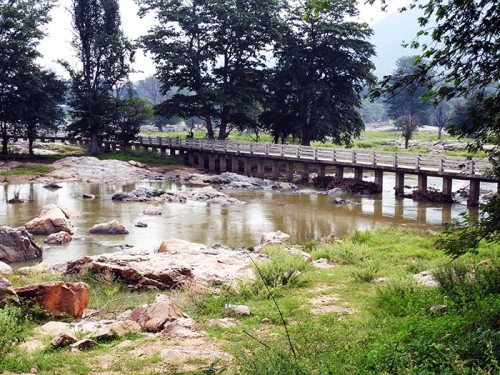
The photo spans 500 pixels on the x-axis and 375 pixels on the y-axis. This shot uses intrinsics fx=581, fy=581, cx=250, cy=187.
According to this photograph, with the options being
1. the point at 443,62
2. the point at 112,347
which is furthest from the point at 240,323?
the point at 443,62

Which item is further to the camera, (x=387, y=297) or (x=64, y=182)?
(x=64, y=182)

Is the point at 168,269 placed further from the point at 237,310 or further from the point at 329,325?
the point at 329,325

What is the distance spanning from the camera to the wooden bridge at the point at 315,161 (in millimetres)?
29844

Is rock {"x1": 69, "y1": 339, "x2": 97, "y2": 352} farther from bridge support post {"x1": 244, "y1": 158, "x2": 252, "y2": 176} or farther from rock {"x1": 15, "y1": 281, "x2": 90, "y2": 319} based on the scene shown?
A: bridge support post {"x1": 244, "y1": 158, "x2": 252, "y2": 176}

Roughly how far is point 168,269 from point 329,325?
17.3ft

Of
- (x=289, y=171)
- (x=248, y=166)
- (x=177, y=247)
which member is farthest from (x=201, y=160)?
(x=177, y=247)

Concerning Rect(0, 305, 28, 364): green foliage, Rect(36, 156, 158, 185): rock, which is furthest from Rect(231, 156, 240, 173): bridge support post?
Rect(0, 305, 28, 364): green foliage

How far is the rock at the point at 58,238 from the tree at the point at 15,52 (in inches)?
1155

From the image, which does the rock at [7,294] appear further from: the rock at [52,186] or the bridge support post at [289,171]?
the bridge support post at [289,171]

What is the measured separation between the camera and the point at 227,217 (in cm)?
2644

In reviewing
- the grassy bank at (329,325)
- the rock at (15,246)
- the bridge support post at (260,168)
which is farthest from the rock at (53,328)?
the bridge support post at (260,168)

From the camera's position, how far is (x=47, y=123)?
48500mm

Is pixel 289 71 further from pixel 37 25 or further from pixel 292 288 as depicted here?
pixel 292 288

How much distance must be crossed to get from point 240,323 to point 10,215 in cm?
1995
